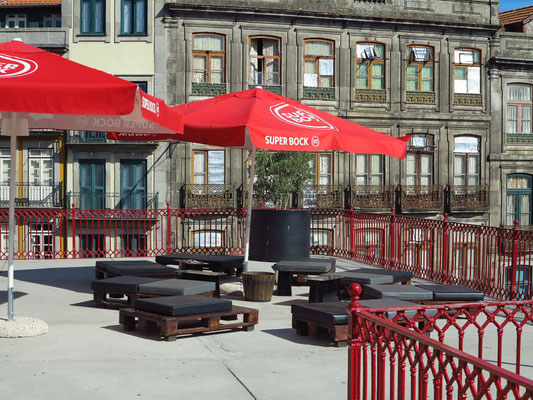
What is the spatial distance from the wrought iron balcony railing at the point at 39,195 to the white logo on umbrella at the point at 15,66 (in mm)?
27586

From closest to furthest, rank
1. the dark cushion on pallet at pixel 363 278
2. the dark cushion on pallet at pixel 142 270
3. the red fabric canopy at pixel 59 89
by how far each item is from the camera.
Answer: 1. the red fabric canopy at pixel 59 89
2. the dark cushion on pallet at pixel 363 278
3. the dark cushion on pallet at pixel 142 270

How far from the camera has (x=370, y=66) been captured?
3722cm

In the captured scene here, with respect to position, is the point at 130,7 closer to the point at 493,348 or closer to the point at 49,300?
the point at 49,300

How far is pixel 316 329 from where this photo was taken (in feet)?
29.4

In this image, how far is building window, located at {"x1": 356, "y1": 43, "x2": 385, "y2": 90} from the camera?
37.0m

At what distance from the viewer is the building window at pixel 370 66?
37.0 meters

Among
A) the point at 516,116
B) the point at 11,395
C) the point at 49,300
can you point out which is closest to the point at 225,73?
the point at 516,116

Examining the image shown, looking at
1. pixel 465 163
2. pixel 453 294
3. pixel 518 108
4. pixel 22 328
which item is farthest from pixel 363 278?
pixel 518 108

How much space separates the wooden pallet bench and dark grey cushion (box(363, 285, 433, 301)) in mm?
1517

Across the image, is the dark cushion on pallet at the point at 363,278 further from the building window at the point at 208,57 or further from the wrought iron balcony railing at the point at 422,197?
the wrought iron balcony railing at the point at 422,197

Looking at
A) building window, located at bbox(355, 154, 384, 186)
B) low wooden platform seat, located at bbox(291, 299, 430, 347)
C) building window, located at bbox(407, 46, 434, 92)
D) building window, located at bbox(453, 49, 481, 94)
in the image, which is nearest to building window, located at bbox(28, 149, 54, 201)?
building window, located at bbox(355, 154, 384, 186)

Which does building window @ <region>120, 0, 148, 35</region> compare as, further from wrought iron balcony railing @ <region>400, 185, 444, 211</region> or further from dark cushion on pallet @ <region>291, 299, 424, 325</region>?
dark cushion on pallet @ <region>291, 299, 424, 325</region>

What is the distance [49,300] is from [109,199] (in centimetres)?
2485

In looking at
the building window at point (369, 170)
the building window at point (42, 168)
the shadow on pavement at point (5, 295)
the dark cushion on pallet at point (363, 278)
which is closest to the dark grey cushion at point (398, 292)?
the dark cushion on pallet at point (363, 278)
